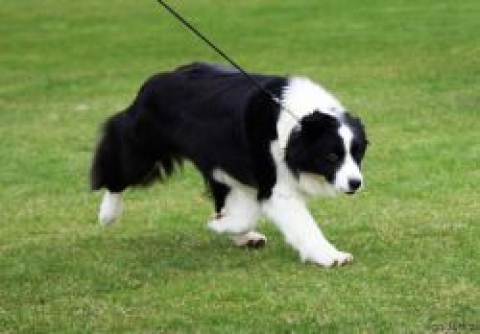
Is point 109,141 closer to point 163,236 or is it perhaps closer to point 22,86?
point 163,236

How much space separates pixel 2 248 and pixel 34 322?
2023mm

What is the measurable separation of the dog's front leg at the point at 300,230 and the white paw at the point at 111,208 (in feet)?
4.51

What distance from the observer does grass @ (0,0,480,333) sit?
19.5ft

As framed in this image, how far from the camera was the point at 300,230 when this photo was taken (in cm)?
698

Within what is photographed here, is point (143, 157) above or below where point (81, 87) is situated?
above

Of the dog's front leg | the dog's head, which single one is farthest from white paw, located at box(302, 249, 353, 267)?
the dog's head

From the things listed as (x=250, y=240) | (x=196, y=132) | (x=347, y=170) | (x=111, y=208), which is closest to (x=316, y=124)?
(x=347, y=170)

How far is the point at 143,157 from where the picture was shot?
7.89 m

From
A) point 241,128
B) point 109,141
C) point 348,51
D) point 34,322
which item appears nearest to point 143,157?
point 109,141

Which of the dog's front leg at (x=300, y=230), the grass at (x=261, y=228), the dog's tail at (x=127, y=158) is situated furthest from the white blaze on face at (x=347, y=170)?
the dog's tail at (x=127, y=158)

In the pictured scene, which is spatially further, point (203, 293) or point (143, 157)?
point (143, 157)

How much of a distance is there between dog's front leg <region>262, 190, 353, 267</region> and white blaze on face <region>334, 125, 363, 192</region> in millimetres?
347

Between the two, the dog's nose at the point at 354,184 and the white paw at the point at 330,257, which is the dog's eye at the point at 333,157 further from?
the white paw at the point at 330,257

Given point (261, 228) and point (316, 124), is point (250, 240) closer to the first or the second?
point (261, 228)
